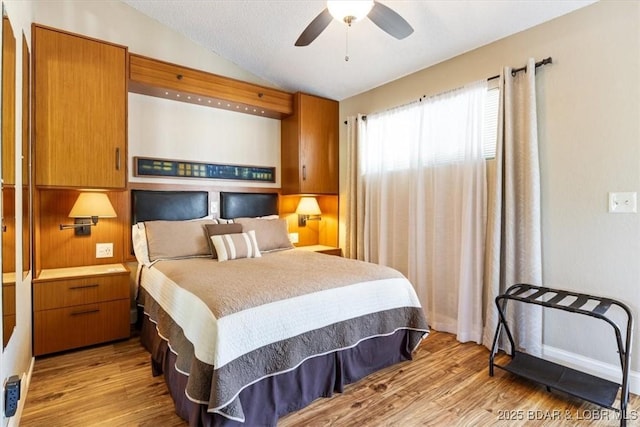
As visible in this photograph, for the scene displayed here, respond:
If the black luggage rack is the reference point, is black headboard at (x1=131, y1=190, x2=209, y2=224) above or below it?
above

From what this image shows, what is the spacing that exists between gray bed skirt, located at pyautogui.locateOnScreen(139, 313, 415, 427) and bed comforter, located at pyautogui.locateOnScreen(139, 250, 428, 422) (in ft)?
0.29

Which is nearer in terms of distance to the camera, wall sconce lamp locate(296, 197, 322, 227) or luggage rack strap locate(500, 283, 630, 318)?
luggage rack strap locate(500, 283, 630, 318)

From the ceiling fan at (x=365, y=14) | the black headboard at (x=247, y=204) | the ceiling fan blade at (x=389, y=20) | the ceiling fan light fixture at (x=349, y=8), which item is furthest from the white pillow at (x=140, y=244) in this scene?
the ceiling fan blade at (x=389, y=20)

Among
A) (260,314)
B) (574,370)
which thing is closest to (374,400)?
(260,314)

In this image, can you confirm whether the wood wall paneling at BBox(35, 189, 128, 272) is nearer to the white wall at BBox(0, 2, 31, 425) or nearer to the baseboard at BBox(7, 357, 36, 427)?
the white wall at BBox(0, 2, 31, 425)

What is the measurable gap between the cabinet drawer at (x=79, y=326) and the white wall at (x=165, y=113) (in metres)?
0.16

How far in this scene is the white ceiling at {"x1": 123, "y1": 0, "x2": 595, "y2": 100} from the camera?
2.53 metres

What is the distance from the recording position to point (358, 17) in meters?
2.02

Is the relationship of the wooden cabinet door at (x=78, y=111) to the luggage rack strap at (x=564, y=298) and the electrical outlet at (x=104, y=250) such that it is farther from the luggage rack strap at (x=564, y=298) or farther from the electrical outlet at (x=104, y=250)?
the luggage rack strap at (x=564, y=298)

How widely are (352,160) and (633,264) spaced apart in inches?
108

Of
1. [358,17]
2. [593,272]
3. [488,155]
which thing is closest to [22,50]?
[358,17]

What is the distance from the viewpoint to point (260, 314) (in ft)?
5.77

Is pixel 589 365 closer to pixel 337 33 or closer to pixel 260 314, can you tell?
pixel 260 314

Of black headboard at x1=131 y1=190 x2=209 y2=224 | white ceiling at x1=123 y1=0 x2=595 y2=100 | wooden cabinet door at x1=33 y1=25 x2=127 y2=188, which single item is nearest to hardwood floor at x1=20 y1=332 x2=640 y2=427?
black headboard at x1=131 y1=190 x2=209 y2=224
